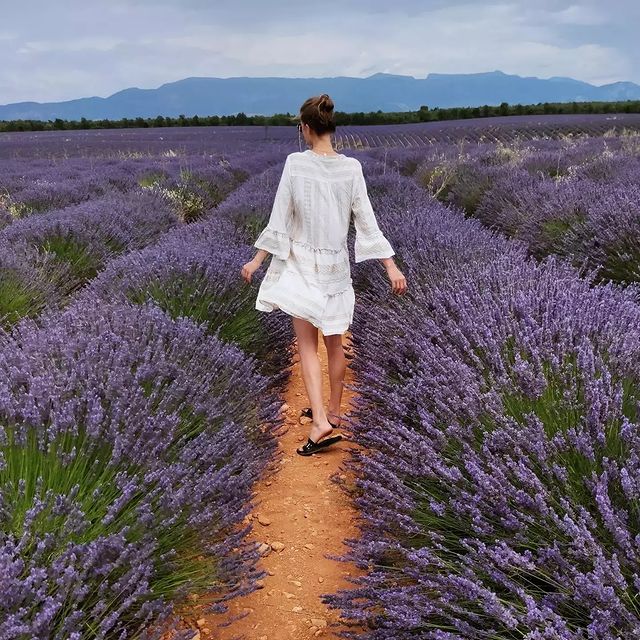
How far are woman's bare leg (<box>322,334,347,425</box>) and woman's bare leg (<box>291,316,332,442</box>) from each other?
0.23 ft

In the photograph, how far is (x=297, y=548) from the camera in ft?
6.99

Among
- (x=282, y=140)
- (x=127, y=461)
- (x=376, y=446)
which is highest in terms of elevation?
(x=282, y=140)

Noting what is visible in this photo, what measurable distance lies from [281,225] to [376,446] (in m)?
0.96

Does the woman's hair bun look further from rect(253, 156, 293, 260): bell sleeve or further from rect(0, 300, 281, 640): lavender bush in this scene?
rect(0, 300, 281, 640): lavender bush

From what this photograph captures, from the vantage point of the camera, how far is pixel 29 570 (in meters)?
1.19

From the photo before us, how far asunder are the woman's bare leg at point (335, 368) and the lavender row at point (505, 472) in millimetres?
178

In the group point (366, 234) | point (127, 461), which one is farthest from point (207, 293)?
point (127, 461)

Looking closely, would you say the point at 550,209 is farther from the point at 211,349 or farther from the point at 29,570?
the point at 29,570

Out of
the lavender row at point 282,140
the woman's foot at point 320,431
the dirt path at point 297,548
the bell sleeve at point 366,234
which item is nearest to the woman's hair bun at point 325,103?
the bell sleeve at point 366,234

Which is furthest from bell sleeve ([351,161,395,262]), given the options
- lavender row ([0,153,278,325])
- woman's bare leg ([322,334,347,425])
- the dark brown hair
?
lavender row ([0,153,278,325])

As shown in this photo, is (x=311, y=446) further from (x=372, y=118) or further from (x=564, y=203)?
(x=372, y=118)

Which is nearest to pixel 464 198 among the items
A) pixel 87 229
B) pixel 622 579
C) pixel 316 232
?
pixel 87 229

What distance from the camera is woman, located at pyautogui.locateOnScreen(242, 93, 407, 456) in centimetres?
248

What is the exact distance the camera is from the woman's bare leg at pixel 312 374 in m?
2.70
